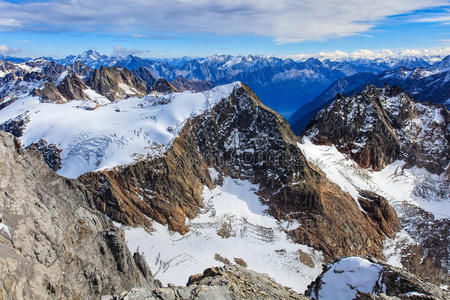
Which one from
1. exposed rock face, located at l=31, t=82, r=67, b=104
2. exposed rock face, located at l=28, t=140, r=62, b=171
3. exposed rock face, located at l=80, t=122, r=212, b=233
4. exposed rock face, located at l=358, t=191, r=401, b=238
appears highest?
exposed rock face, located at l=31, t=82, r=67, b=104

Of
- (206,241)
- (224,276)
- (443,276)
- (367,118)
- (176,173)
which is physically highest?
(367,118)

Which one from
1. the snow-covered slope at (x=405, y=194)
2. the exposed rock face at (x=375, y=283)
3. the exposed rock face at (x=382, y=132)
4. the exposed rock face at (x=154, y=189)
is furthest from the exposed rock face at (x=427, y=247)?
the exposed rock face at (x=154, y=189)

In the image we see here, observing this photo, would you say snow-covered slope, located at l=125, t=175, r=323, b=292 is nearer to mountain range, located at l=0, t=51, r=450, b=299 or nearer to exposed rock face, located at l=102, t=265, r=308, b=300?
mountain range, located at l=0, t=51, r=450, b=299

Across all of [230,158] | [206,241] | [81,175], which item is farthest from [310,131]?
[81,175]

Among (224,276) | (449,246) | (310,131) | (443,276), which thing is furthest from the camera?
(310,131)

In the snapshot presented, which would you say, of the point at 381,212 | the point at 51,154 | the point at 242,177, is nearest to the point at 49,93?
the point at 51,154

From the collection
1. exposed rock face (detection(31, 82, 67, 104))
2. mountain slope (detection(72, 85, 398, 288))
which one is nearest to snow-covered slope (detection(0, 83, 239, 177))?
mountain slope (detection(72, 85, 398, 288))

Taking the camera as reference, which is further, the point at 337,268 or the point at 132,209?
the point at 132,209

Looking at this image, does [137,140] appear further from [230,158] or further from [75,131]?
[230,158]
